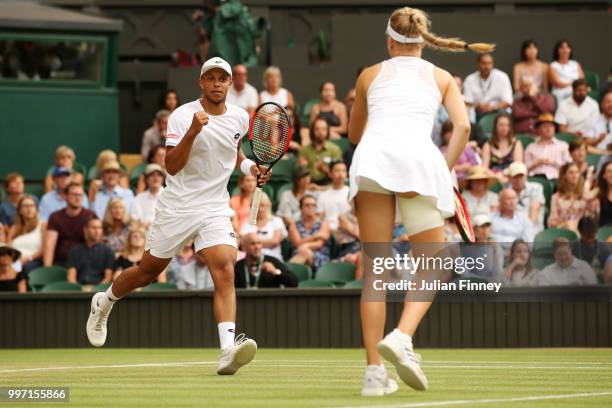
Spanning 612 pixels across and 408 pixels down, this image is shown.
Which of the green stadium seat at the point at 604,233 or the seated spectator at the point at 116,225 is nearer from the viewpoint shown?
the green stadium seat at the point at 604,233

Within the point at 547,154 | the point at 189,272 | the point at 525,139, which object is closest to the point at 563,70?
the point at 525,139

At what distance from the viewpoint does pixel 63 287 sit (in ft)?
46.2

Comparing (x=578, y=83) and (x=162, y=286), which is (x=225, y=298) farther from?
(x=578, y=83)

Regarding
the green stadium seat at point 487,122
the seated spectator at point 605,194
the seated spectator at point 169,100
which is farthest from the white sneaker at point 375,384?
the seated spectator at point 169,100

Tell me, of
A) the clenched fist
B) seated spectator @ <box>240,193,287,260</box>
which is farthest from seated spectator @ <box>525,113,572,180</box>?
the clenched fist

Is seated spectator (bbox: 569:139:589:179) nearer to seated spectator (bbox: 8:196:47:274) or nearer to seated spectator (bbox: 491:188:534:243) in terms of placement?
seated spectator (bbox: 491:188:534:243)

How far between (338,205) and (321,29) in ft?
22.1

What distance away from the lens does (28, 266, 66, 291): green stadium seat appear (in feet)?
47.8

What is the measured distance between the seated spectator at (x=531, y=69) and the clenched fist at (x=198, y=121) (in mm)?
10548

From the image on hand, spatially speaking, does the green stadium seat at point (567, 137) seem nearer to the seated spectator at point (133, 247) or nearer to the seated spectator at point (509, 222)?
the seated spectator at point (509, 222)

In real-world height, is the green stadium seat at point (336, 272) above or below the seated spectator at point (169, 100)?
below

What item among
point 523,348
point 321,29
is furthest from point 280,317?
point 321,29

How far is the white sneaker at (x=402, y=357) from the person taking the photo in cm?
673

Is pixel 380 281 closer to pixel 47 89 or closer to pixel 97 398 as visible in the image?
pixel 97 398
